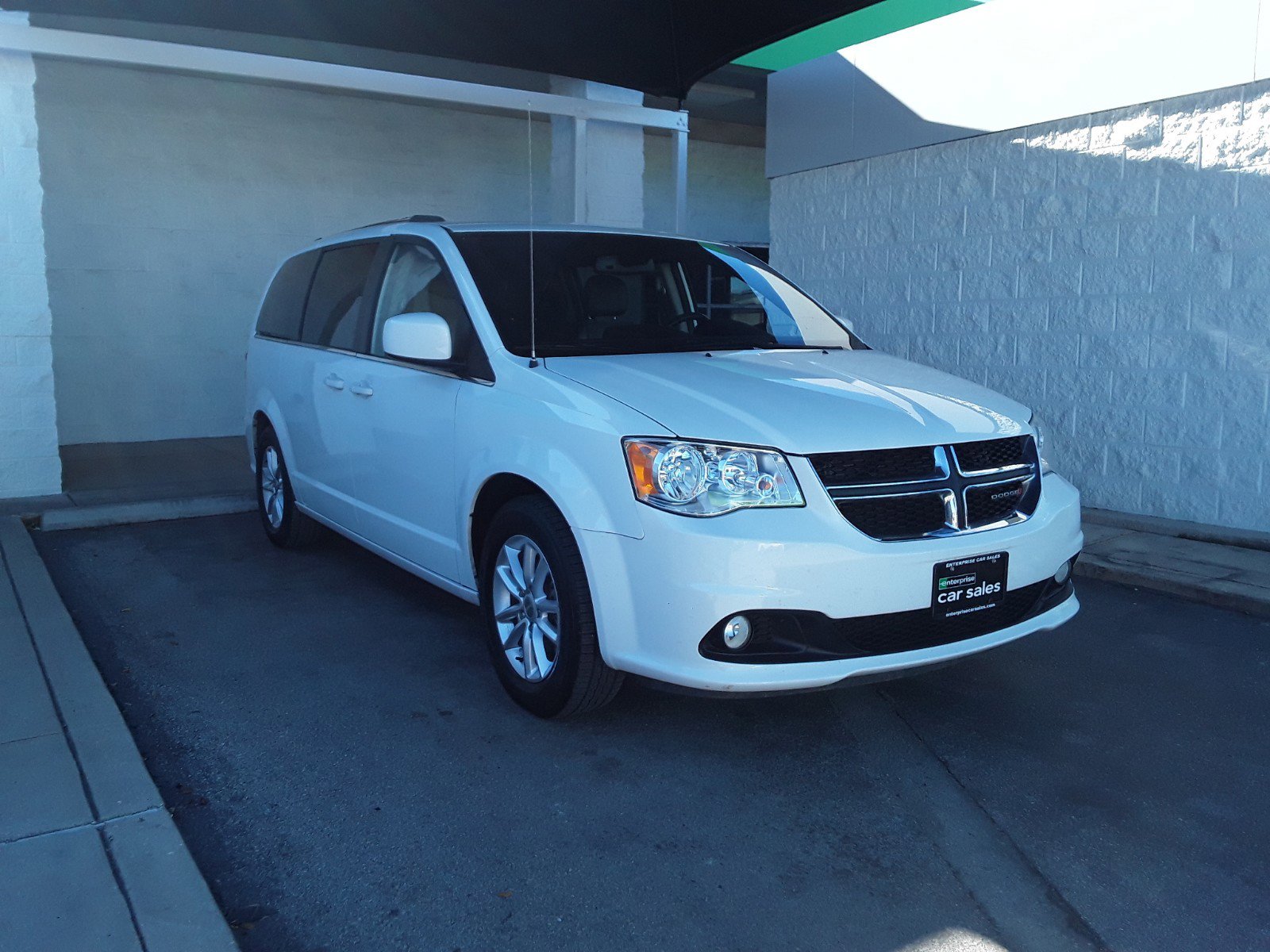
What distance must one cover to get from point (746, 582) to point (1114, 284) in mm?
4820

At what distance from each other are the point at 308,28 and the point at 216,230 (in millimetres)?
2978

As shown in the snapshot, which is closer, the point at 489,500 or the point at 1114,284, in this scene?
the point at 489,500

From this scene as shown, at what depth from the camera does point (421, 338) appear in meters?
4.19

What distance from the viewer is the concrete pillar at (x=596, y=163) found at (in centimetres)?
888

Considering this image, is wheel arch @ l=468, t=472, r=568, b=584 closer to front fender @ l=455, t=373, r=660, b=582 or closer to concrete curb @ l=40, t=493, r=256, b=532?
front fender @ l=455, t=373, r=660, b=582

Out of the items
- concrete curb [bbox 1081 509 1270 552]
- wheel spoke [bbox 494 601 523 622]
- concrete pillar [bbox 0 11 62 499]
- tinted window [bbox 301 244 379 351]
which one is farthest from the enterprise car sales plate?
concrete pillar [bbox 0 11 62 499]

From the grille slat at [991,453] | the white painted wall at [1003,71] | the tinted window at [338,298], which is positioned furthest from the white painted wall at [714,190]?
the grille slat at [991,453]

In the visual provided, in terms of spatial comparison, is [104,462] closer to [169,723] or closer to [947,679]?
[169,723]

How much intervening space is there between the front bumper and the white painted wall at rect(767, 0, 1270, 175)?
4.46 m

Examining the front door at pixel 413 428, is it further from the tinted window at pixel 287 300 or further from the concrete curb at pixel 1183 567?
the concrete curb at pixel 1183 567

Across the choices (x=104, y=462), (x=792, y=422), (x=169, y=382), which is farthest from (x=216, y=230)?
(x=792, y=422)

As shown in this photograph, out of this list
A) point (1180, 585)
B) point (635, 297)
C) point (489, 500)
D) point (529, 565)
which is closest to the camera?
point (529, 565)

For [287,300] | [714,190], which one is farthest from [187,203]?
[714,190]

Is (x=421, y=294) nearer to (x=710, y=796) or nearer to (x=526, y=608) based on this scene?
(x=526, y=608)
